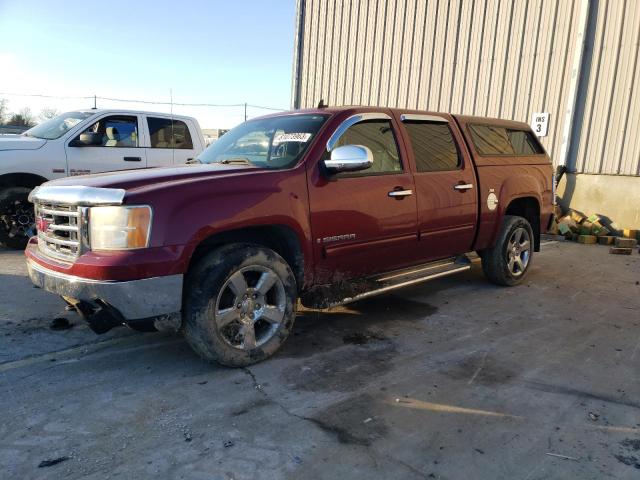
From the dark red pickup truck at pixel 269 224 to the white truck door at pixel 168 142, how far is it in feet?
12.4

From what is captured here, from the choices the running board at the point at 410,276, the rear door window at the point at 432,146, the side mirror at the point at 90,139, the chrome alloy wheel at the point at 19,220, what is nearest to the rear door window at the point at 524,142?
the rear door window at the point at 432,146

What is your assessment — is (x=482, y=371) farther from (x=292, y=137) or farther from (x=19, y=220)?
(x=19, y=220)

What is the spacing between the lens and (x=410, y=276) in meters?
4.74

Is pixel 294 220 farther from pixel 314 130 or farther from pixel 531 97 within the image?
pixel 531 97

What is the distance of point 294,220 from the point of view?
362 centimetres

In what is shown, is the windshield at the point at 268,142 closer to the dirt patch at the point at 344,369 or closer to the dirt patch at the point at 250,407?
the dirt patch at the point at 344,369

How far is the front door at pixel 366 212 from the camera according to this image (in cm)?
383

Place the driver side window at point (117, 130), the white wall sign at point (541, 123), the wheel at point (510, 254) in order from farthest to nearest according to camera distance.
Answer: the white wall sign at point (541, 123) < the driver side window at point (117, 130) < the wheel at point (510, 254)

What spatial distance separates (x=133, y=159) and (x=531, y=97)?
8497 mm

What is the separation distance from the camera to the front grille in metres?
3.16

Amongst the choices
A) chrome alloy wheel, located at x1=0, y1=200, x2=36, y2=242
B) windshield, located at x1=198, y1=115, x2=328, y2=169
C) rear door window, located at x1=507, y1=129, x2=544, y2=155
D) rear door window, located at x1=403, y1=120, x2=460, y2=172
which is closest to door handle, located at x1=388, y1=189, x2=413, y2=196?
rear door window, located at x1=403, y1=120, x2=460, y2=172

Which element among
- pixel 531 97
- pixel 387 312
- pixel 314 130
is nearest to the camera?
pixel 314 130

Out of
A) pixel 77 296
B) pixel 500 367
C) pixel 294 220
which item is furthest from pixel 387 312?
pixel 77 296

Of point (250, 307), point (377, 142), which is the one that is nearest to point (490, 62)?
point (377, 142)
